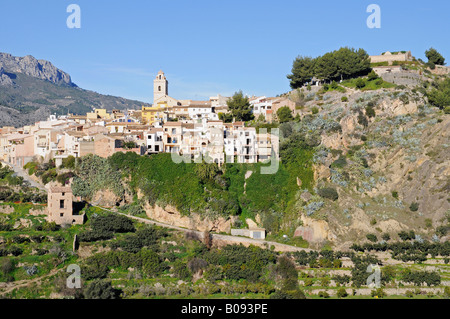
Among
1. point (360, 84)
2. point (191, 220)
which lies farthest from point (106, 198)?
point (360, 84)

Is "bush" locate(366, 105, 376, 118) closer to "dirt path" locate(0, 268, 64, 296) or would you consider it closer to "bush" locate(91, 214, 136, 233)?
A: "bush" locate(91, 214, 136, 233)

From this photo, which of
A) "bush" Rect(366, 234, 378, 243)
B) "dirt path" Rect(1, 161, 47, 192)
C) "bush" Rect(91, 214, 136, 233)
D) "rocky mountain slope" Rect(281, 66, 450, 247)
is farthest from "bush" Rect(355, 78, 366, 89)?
"dirt path" Rect(1, 161, 47, 192)

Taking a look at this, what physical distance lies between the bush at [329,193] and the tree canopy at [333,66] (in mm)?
25620

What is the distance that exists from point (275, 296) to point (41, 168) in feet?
104

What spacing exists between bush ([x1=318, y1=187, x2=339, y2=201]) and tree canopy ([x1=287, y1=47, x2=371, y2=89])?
84.1 ft

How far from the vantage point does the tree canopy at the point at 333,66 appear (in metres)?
79.8

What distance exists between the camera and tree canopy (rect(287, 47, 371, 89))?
7981 cm

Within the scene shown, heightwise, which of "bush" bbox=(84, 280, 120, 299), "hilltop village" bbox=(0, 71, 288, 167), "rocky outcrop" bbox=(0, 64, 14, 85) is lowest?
"bush" bbox=(84, 280, 120, 299)

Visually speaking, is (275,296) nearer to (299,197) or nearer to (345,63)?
(299,197)

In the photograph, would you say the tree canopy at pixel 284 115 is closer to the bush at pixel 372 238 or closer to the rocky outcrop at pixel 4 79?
the bush at pixel 372 238

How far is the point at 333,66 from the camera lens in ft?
263

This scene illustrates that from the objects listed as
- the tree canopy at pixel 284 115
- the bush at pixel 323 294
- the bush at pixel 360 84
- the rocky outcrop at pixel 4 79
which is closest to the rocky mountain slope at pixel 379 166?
the tree canopy at pixel 284 115
